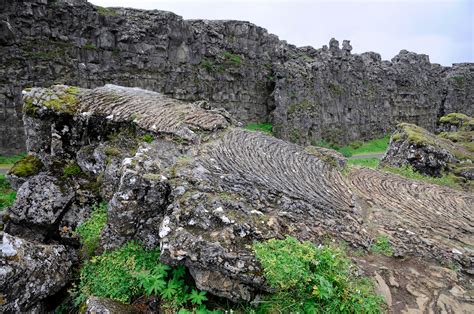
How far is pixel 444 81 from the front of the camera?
48.9 m

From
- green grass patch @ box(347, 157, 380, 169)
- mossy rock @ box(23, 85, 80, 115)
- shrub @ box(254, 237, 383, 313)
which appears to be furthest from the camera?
green grass patch @ box(347, 157, 380, 169)

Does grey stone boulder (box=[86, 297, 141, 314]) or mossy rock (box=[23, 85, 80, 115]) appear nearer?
grey stone boulder (box=[86, 297, 141, 314])

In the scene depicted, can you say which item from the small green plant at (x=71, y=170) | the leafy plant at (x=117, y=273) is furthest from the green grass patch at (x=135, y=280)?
the small green plant at (x=71, y=170)

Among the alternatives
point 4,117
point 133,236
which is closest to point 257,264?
point 133,236

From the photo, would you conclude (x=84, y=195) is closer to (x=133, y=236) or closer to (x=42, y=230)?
(x=42, y=230)

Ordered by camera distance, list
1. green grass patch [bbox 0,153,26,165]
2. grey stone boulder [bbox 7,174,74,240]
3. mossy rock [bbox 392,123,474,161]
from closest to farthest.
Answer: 1. grey stone boulder [bbox 7,174,74,240]
2. mossy rock [bbox 392,123,474,161]
3. green grass patch [bbox 0,153,26,165]

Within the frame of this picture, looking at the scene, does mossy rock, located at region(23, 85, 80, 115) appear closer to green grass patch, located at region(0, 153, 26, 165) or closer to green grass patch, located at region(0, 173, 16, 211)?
green grass patch, located at region(0, 173, 16, 211)

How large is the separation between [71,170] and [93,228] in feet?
5.82

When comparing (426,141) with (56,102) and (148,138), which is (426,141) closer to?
(148,138)

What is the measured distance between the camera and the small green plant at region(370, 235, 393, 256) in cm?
586

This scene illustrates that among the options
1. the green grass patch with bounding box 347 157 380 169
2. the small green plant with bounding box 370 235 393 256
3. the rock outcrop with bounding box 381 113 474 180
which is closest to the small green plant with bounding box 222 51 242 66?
the green grass patch with bounding box 347 157 380 169

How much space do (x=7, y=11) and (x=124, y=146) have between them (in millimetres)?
19627

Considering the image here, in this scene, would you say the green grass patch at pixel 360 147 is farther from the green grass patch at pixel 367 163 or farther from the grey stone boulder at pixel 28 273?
the grey stone boulder at pixel 28 273

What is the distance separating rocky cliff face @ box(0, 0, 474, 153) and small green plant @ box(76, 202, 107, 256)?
18.5 meters
